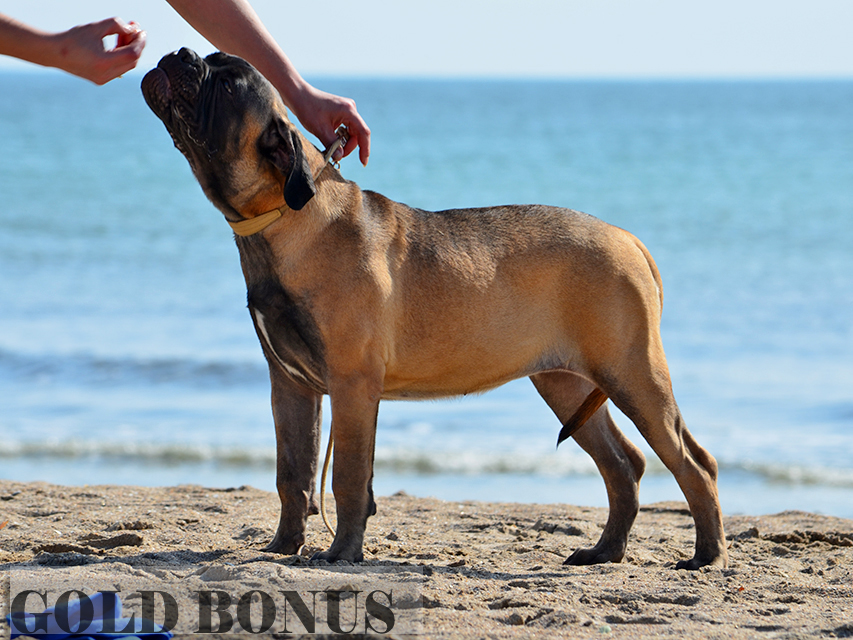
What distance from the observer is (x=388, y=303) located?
13.8 feet

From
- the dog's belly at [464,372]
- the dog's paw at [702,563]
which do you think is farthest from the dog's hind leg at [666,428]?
the dog's belly at [464,372]

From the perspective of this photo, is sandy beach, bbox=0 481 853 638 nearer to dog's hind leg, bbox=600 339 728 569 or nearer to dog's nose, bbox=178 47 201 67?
dog's hind leg, bbox=600 339 728 569

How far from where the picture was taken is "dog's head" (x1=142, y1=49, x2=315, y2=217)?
390 cm

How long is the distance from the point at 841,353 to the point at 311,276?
8537mm

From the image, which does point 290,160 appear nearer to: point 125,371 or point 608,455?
point 608,455

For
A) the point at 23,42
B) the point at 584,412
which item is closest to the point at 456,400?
the point at 584,412

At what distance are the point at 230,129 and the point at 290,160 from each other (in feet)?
0.87

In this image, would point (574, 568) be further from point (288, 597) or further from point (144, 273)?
point (144, 273)

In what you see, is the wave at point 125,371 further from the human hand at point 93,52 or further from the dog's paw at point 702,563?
the human hand at point 93,52

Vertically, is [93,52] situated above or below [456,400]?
above

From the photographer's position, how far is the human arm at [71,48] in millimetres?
3291

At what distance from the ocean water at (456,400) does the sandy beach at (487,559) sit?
2.98 feet

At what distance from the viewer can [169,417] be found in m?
8.93

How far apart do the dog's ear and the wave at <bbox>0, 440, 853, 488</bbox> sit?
4095 millimetres
